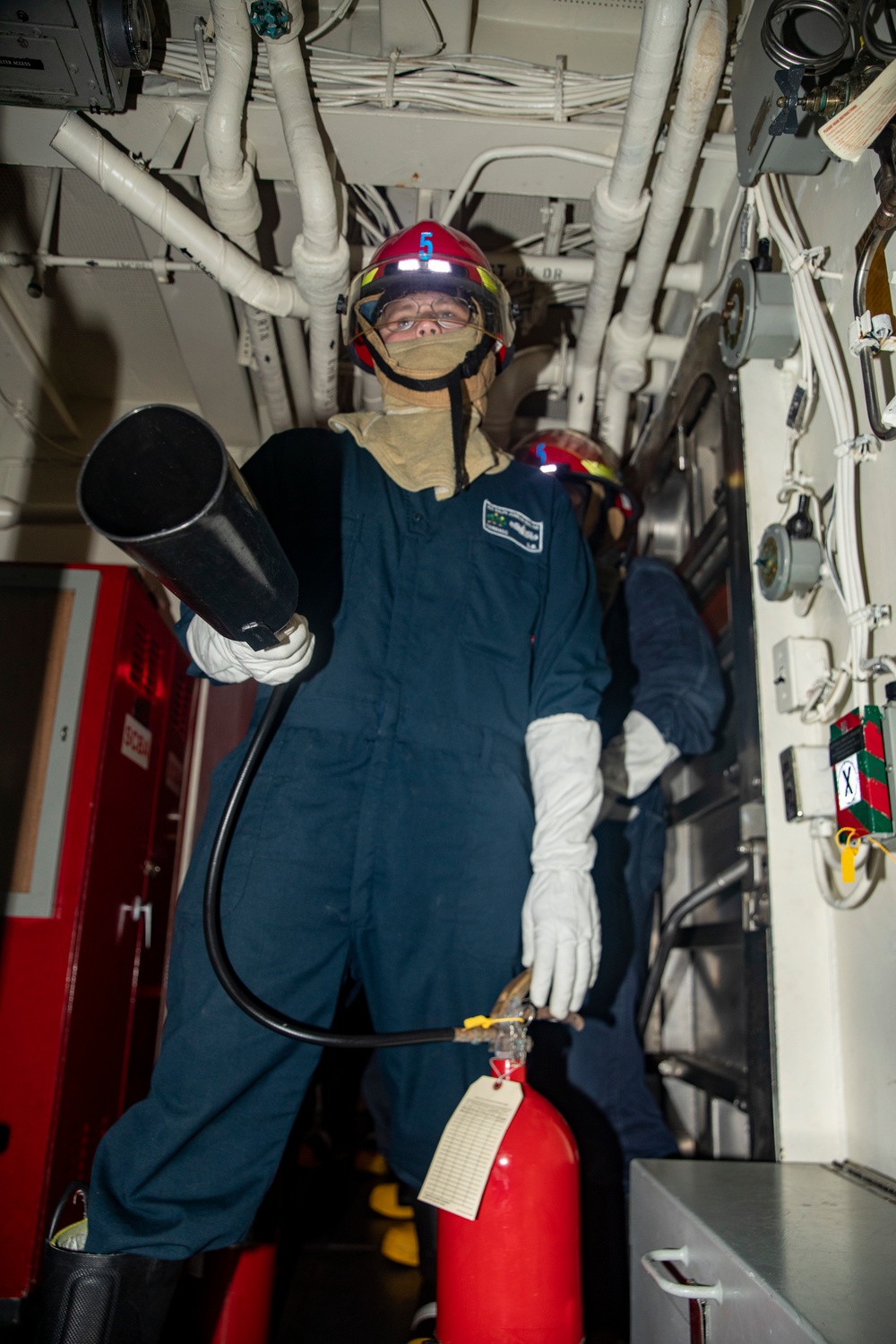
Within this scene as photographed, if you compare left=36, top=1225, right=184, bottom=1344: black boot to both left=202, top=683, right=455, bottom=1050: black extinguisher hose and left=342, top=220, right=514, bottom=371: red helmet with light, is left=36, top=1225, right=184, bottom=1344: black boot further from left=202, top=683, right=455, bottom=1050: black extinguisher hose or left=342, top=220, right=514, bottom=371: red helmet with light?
left=342, top=220, right=514, bottom=371: red helmet with light

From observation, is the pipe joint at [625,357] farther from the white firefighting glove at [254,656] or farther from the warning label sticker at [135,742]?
the warning label sticker at [135,742]

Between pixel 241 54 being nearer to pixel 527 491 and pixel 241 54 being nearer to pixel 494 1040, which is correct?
pixel 527 491

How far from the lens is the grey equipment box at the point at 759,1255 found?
981mm

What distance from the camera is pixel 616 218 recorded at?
2.39 m

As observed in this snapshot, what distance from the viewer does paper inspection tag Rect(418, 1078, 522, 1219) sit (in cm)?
135

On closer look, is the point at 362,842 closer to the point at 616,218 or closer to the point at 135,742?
the point at 135,742

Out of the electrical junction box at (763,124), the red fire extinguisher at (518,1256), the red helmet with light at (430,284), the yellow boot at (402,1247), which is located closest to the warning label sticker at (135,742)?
the red helmet with light at (430,284)

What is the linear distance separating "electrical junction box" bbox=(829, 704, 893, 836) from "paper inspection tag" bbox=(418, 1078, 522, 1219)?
0.78 meters

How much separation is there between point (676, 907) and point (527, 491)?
136 cm

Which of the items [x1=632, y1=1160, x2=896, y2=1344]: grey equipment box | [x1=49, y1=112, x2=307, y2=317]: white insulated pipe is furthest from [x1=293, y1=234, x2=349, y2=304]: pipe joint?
[x1=632, y1=1160, x2=896, y2=1344]: grey equipment box

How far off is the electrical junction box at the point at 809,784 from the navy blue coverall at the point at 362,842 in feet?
1.46

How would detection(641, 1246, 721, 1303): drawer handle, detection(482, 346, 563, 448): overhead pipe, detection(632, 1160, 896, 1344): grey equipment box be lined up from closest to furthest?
1. detection(632, 1160, 896, 1344): grey equipment box
2. detection(641, 1246, 721, 1303): drawer handle
3. detection(482, 346, 563, 448): overhead pipe

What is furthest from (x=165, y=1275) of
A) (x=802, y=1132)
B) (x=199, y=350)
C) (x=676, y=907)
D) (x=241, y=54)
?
(x=199, y=350)

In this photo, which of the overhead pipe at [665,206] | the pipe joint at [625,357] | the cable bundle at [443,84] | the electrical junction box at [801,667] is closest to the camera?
the electrical junction box at [801,667]
